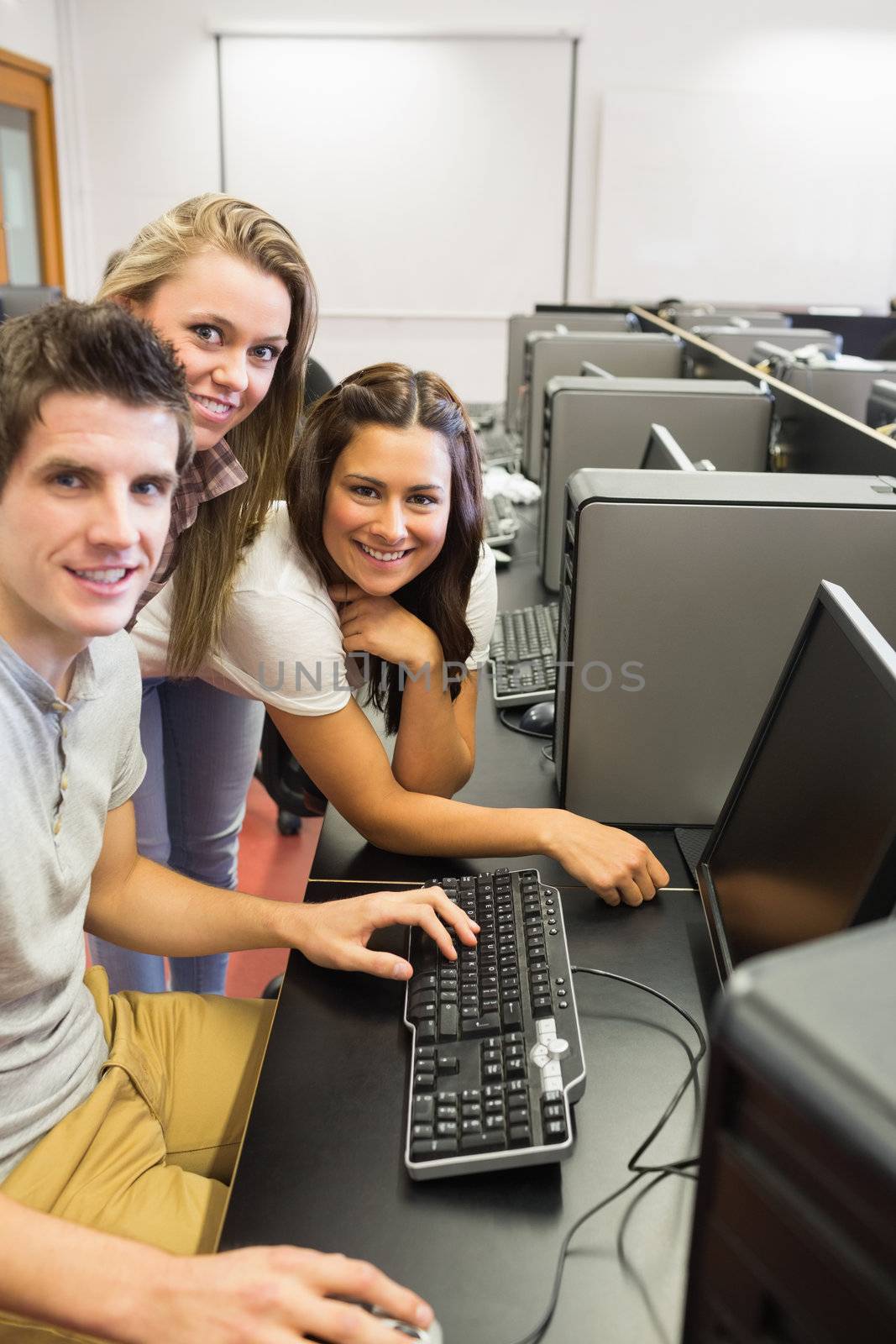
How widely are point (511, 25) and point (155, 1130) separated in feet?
19.8

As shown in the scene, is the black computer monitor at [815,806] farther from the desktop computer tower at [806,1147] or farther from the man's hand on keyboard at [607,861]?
the desktop computer tower at [806,1147]

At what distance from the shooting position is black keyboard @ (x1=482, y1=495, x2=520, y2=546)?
2449 mm

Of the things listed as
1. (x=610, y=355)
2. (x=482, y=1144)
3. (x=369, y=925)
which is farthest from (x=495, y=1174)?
(x=610, y=355)

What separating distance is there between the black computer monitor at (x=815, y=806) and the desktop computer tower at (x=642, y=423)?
101 cm

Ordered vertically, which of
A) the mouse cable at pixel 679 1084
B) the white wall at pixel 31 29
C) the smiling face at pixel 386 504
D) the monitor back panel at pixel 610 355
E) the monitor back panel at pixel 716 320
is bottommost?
the mouse cable at pixel 679 1084

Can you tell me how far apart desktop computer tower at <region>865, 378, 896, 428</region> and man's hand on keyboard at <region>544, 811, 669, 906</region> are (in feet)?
3.70

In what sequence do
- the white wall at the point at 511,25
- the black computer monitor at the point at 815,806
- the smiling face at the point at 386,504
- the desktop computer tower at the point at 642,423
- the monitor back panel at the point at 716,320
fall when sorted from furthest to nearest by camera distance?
the white wall at the point at 511,25, the monitor back panel at the point at 716,320, the desktop computer tower at the point at 642,423, the smiling face at the point at 386,504, the black computer monitor at the point at 815,806

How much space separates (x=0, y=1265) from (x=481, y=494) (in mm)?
952

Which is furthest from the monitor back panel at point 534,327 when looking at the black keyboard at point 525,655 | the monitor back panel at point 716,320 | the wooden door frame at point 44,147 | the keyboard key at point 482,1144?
the keyboard key at point 482,1144

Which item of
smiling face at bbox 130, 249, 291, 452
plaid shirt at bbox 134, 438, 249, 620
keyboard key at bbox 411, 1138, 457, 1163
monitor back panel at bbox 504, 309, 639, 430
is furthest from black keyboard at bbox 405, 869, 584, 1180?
monitor back panel at bbox 504, 309, 639, 430

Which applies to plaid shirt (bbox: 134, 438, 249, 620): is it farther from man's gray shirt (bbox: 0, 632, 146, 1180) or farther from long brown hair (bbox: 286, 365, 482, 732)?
man's gray shirt (bbox: 0, 632, 146, 1180)

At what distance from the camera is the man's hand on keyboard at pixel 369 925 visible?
37.0 inches

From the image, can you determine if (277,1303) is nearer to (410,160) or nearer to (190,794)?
(190,794)

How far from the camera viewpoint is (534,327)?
3.83 m
